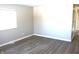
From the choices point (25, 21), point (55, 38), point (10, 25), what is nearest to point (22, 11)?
point (25, 21)

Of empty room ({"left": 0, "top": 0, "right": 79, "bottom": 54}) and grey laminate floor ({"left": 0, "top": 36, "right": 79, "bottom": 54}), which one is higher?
empty room ({"left": 0, "top": 0, "right": 79, "bottom": 54})

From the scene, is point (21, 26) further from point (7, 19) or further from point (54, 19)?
point (54, 19)

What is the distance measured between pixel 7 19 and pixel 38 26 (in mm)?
2403

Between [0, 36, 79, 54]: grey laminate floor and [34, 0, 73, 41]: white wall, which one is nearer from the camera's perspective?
[0, 36, 79, 54]: grey laminate floor

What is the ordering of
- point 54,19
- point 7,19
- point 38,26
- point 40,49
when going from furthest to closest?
point 38,26 < point 54,19 < point 7,19 < point 40,49

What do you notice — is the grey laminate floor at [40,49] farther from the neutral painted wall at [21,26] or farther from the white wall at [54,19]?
the white wall at [54,19]

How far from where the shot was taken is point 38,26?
22.6 feet

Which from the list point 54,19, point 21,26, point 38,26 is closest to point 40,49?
point 21,26

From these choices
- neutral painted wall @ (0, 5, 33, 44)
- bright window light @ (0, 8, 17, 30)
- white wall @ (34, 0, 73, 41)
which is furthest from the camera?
white wall @ (34, 0, 73, 41)

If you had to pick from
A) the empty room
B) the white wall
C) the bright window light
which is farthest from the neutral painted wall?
the white wall

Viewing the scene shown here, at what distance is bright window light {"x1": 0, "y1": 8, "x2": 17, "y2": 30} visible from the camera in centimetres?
474

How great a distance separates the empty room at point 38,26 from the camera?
15.8 feet

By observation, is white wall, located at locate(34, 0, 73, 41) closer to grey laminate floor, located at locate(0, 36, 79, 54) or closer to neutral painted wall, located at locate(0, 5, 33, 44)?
neutral painted wall, located at locate(0, 5, 33, 44)

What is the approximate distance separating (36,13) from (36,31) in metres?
1.20
